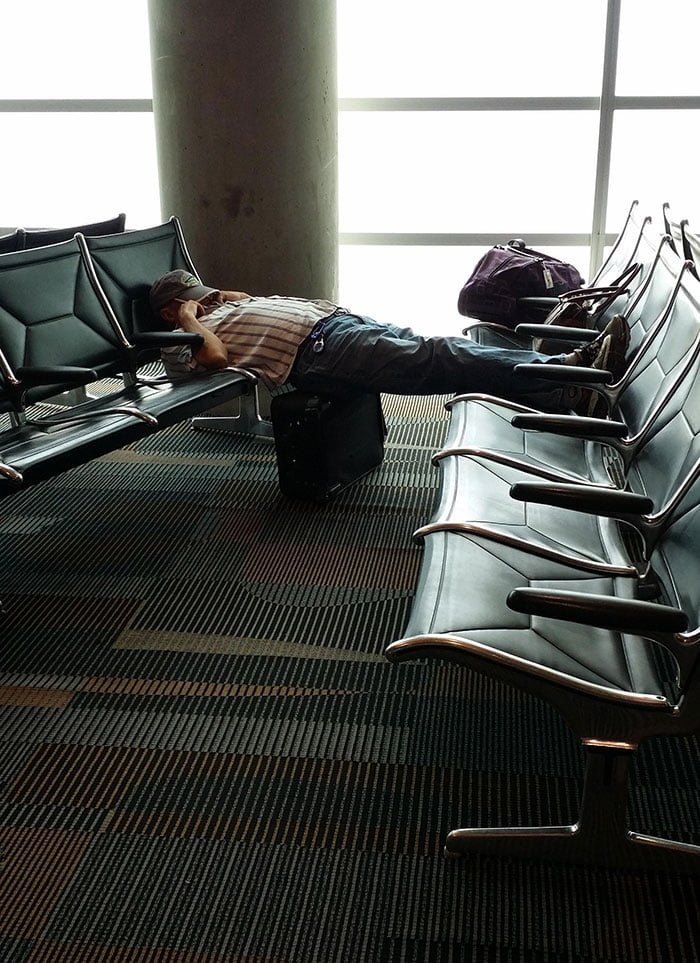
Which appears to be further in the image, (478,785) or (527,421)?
(527,421)

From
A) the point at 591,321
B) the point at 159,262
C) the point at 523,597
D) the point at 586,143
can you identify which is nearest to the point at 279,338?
the point at 159,262

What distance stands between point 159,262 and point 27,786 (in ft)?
7.77

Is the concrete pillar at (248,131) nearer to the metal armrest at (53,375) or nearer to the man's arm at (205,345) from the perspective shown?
the man's arm at (205,345)

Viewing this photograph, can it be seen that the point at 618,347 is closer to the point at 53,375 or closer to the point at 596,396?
the point at 596,396

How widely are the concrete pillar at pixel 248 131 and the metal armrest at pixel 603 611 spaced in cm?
330

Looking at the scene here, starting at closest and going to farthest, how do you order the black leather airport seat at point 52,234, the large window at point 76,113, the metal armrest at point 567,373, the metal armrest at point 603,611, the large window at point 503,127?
the metal armrest at point 603,611 → the metal armrest at point 567,373 → the black leather airport seat at point 52,234 → the large window at point 503,127 → the large window at point 76,113

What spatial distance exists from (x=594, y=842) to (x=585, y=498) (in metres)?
0.59

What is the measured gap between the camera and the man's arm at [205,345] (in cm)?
347

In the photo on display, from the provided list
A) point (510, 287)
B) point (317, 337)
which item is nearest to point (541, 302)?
point (510, 287)

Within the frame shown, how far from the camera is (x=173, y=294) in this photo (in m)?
3.58

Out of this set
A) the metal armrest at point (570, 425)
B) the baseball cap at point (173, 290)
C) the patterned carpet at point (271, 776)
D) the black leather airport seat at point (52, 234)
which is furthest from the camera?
the black leather airport seat at point (52, 234)

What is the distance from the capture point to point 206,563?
290 cm

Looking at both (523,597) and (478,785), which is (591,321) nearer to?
(478,785)

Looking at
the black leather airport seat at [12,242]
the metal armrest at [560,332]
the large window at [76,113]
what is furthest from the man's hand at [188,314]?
the large window at [76,113]
